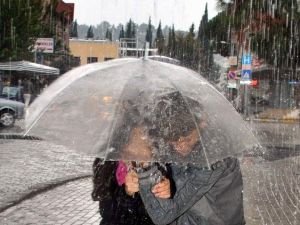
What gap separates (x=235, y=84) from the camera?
123 ft

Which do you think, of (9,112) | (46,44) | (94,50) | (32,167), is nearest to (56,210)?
(32,167)

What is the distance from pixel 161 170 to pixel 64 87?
0.84m

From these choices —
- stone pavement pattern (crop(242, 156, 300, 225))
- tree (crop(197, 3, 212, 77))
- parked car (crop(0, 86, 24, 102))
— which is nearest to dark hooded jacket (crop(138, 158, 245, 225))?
stone pavement pattern (crop(242, 156, 300, 225))

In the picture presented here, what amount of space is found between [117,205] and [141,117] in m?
0.49

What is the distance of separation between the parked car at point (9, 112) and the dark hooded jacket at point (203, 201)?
1963cm

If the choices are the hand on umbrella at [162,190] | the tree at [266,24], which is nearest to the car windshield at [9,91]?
the tree at [266,24]

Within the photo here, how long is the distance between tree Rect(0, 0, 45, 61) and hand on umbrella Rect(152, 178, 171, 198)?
31146 millimetres

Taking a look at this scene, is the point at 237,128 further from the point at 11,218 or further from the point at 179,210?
the point at 11,218

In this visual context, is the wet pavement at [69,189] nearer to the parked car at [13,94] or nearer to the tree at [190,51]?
the parked car at [13,94]

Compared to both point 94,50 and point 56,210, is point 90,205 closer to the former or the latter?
point 56,210

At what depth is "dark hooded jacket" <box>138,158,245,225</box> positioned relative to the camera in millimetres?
2840

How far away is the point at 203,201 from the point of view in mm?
2854

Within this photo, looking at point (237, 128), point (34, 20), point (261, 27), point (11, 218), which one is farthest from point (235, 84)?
point (237, 128)

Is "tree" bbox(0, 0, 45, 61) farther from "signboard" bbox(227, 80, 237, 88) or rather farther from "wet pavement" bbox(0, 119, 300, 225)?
"wet pavement" bbox(0, 119, 300, 225)
